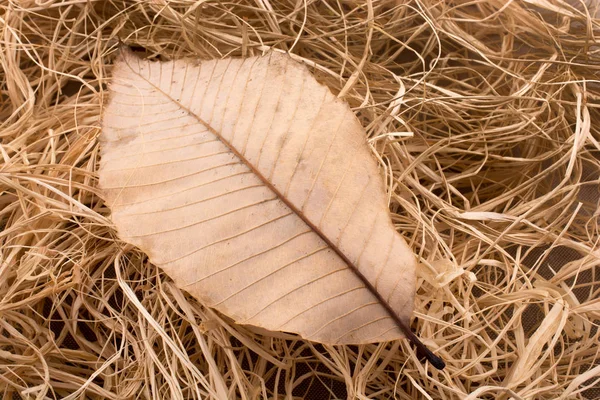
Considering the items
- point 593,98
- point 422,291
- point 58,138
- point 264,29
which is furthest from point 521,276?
point 58,138

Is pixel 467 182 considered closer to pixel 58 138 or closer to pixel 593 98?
pixel 593 98

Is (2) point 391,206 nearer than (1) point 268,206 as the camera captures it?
No

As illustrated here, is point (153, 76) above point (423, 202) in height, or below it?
above
